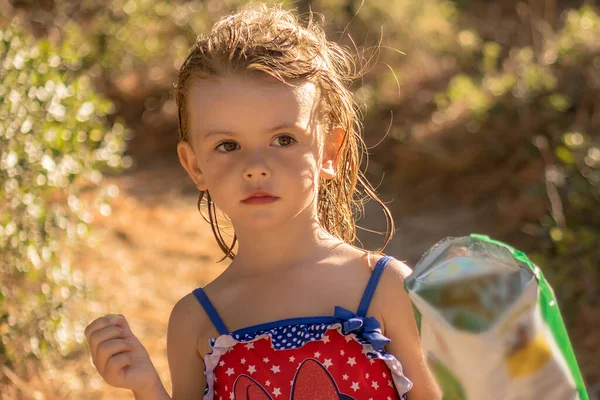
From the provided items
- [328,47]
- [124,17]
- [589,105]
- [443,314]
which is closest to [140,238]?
[124,17]

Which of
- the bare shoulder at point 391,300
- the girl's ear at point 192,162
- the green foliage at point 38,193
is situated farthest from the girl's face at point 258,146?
the green foliage at point 38,193

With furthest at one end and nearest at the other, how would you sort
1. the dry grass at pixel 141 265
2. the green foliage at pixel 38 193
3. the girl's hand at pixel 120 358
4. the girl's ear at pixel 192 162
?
the dry grass at pixel 141 265
the green foliage at pixel 38 193
the girl's ear at pixel 192 162
the girl's hand at pixel 120 358

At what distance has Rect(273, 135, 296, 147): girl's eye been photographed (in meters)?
1.76

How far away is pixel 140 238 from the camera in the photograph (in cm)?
556

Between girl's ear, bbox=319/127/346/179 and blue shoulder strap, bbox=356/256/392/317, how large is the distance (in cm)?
22

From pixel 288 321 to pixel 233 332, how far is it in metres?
0.12

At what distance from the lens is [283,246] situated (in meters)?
1.86

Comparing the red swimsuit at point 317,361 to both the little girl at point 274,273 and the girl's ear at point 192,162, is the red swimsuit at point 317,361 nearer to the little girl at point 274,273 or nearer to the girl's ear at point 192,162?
the little girl at point 274,273

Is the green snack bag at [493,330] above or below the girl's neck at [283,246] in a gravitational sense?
below

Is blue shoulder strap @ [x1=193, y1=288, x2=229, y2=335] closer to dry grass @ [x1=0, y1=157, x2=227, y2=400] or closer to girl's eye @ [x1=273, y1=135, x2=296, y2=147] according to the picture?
girl's eye @ [x1=273, y1=135, x2=296, y2=147]

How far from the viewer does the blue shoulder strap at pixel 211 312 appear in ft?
6.02

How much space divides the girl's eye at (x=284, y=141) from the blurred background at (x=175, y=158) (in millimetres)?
461

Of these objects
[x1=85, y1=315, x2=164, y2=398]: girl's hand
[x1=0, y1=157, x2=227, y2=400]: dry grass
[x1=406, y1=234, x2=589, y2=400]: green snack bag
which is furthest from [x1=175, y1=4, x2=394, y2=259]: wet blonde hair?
[x1=0, y1=157, x2=227, y2=400]: dry grass

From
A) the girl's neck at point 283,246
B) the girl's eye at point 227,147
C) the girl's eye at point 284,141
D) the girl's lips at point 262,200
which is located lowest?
the girl's neck at point 283,246
